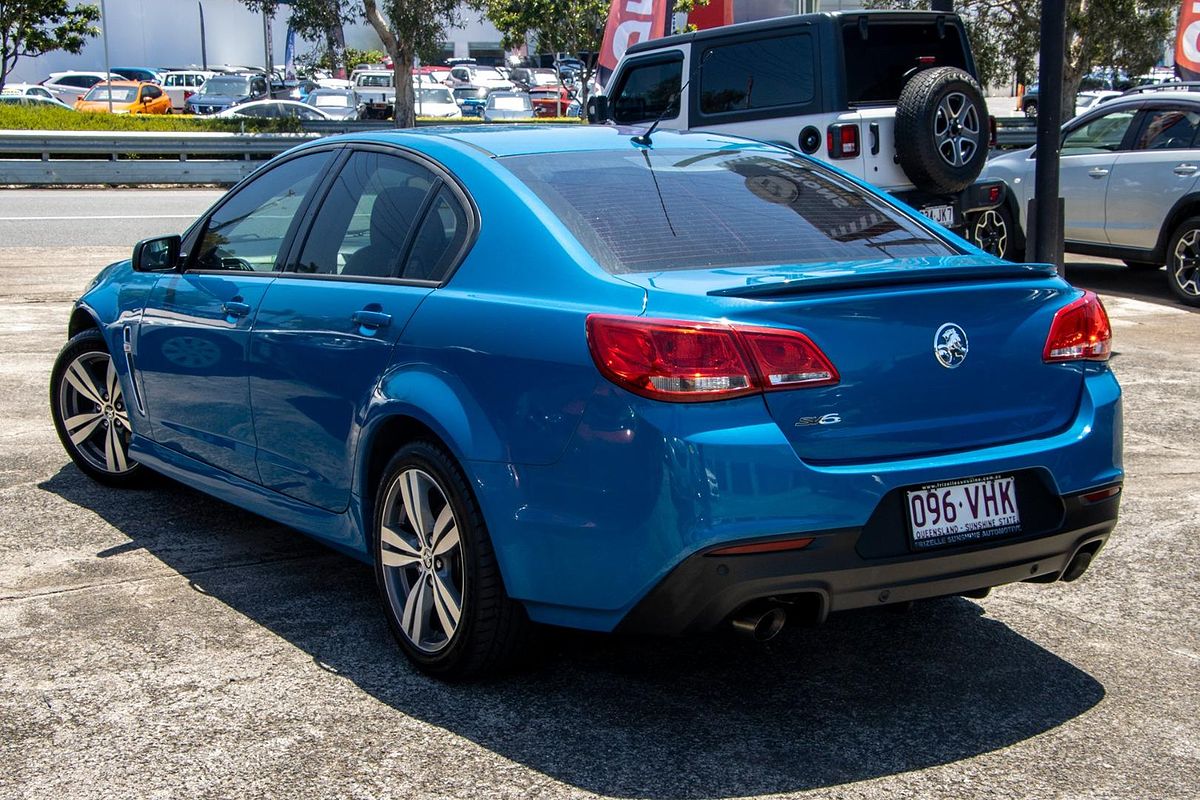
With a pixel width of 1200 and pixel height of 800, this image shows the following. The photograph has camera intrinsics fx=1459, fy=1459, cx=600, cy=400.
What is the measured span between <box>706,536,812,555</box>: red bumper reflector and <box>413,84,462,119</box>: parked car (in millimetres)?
39734

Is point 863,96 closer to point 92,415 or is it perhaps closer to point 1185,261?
point 1185,261

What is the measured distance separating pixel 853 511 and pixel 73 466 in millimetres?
4412

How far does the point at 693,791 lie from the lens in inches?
135

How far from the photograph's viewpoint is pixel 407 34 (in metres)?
35.1

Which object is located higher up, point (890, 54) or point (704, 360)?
point (890, 54)

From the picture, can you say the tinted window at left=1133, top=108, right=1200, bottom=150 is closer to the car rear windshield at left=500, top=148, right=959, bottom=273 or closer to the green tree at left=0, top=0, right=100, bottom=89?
the car rear windshield at left=500, top=148, right=959, bottom=273

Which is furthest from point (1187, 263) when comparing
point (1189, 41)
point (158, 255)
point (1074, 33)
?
point (1074, 33)

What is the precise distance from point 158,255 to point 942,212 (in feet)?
21.4

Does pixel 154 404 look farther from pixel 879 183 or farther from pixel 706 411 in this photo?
pixel 879 183

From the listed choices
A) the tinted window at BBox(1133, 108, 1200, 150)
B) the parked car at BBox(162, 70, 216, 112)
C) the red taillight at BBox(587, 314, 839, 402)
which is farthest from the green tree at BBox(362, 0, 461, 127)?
the red taillight at BBox(587, 314, 839, 402)

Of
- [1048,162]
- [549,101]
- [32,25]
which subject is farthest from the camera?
[549,101]

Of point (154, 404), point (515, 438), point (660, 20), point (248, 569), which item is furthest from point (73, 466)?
point (660, 20)

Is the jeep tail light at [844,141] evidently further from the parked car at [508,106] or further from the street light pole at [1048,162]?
the parked car at [508,106]

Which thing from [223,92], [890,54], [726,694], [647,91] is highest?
[223,92]
